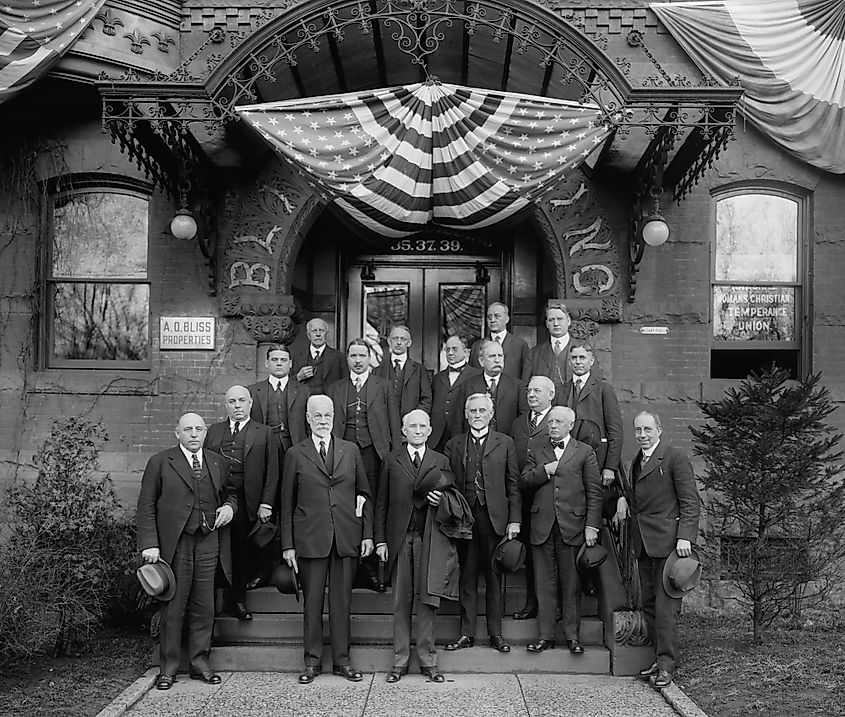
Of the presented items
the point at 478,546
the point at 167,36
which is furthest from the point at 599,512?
the point at 167,36

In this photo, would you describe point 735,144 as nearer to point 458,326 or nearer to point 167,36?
point 458,326

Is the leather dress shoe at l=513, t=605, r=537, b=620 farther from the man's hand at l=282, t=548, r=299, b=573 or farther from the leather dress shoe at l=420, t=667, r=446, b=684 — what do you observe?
the man's hand at l=282, t=548, r=299, b=573

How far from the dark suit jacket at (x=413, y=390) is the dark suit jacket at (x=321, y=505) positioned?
1435mm

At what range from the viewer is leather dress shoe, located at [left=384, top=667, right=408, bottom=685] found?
716 cm

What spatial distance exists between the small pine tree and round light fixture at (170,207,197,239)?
214 inches

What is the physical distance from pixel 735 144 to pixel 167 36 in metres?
6.41

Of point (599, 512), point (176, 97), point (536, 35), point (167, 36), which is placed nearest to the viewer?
point (599, 512)

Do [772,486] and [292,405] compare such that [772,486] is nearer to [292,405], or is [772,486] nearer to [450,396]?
[450,396]

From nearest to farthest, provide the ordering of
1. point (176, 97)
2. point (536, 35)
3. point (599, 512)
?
1. point (599, 512)
2. point (176, 97)
3. point (536, 35)

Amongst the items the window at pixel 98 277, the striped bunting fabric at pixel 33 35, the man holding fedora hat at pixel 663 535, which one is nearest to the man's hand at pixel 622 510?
the man holding fedora hat at pixel 663 535

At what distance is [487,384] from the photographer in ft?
28.1

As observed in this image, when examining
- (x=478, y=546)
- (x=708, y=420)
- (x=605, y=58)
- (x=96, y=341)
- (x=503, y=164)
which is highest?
(x=605, y=58)

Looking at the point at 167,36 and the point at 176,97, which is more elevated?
the point at 167,36

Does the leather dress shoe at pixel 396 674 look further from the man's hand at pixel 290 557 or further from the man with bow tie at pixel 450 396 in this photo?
the man with bow tie at pixel 450 396
